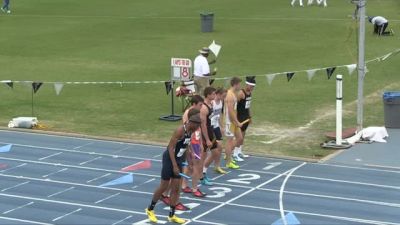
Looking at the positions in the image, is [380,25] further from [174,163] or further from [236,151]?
[174,163]

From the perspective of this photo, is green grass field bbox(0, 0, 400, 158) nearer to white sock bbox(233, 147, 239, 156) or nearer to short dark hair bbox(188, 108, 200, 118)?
white sock bbox(233, 147, 239, 156)

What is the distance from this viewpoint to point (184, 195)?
1361 centimetres

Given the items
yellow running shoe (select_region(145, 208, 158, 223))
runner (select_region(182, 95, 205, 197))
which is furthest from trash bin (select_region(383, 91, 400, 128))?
yellow running shoe (select_region(145, 208, 158, 223))

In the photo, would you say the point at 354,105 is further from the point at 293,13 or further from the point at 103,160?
the point at 293,13

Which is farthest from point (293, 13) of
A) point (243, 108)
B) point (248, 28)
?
point (243, 108)

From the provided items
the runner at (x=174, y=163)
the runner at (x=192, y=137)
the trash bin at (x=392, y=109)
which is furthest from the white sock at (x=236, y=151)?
the trash bin at (x=392, y=109)

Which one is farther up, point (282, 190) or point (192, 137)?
point (192, 137)

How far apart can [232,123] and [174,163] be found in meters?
3.58

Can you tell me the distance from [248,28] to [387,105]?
2038 centimetres

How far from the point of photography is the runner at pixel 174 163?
11.9m

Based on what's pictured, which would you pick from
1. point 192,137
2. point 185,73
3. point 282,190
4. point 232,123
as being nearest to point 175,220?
point 192,137

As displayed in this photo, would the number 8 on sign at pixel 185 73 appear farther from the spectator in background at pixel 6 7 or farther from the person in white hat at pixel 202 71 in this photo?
the spectator in background at pixel 6 7

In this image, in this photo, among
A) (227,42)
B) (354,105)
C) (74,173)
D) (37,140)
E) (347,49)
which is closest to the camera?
(74,173)

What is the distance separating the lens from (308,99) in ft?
73.4
